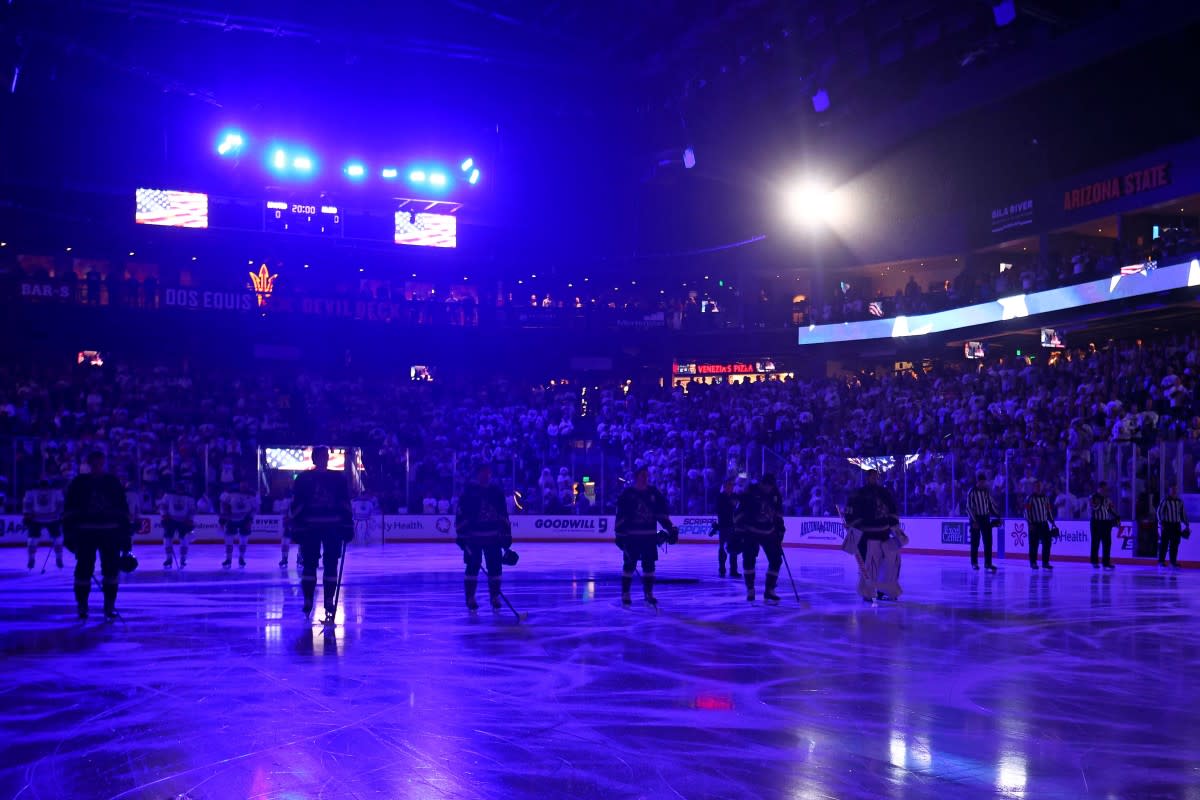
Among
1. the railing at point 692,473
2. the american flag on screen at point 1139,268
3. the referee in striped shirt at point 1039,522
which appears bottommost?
the referee in striped shirt at point 1039,522

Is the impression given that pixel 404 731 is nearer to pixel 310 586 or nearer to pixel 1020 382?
pixel 310 586

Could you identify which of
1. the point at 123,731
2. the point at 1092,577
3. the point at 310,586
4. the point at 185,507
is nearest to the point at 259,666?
the point at 123,731

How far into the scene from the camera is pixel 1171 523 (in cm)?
2503

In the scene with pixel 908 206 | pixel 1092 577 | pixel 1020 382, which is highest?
pixel 908 206

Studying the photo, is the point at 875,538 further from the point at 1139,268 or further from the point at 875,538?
the point at 1139,268

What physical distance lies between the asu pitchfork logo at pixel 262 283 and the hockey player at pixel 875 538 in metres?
34.7

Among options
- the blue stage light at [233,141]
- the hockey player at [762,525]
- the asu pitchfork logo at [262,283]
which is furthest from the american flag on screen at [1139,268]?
the asu pitchfork logo at [262,283]

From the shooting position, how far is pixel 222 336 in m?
47.2

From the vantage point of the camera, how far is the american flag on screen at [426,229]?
155 ft

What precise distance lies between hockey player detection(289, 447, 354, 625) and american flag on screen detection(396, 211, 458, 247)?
114ft

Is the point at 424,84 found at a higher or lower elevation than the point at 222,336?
higher

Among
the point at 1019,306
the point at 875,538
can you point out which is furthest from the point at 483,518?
the point at 1019,306

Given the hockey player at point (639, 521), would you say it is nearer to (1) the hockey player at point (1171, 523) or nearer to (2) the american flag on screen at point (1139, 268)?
(1) the hockey player at point (1171, 523)

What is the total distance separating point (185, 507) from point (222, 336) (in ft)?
81.1
